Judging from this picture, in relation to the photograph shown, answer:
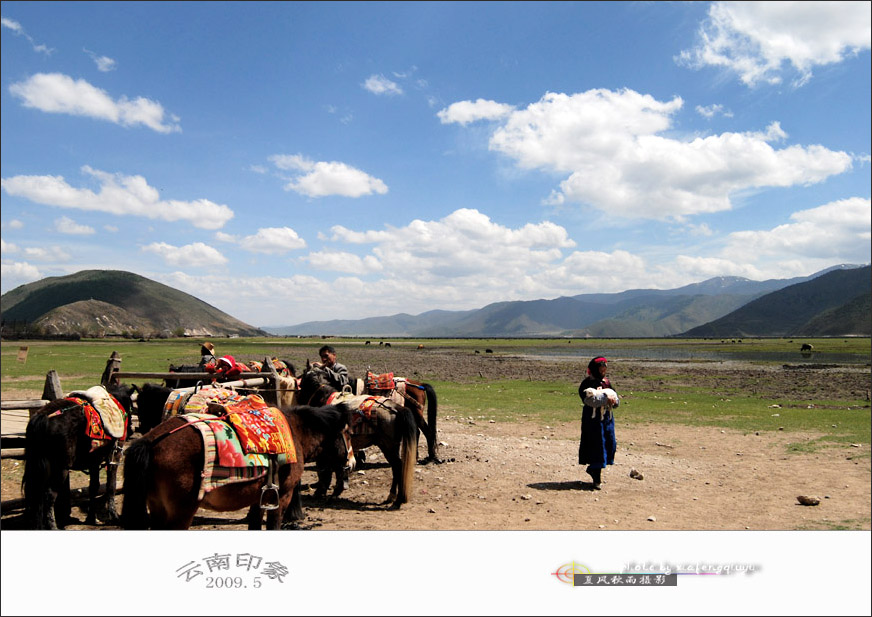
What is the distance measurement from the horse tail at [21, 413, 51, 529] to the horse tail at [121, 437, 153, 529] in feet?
9.29

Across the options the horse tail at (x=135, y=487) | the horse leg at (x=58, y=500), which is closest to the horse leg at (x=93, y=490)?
the horse leg at (x=58, y=500)

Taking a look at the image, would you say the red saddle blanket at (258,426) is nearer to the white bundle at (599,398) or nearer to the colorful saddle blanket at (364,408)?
the colorful saddle blanket at (364,408)

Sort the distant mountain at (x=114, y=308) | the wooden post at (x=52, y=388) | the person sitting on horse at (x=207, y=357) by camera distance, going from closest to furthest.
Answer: the wooden post at (x=52, y=388), the person sitting on horse at (x=207, y=357), the distant mountain at (x=114, y=308)

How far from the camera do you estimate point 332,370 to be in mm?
9961

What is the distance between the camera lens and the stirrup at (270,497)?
15.4 ft

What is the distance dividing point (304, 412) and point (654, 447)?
10176 millimetres

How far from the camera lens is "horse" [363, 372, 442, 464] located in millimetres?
9656

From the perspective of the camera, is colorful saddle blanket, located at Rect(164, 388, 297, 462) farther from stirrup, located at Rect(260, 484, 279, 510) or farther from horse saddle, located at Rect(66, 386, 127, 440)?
horse saddle, located at Rect(66, 386, 127, 440)

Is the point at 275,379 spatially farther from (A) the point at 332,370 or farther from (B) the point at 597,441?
(B) the point at 597,441

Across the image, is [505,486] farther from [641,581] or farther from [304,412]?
[641,581]

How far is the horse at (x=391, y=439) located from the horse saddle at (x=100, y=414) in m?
2.94

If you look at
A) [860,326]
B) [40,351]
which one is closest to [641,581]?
[40,351]

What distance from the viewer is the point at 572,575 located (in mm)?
3664

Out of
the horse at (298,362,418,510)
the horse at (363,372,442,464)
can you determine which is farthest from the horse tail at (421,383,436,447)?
the horse at (298,362,418,510)
